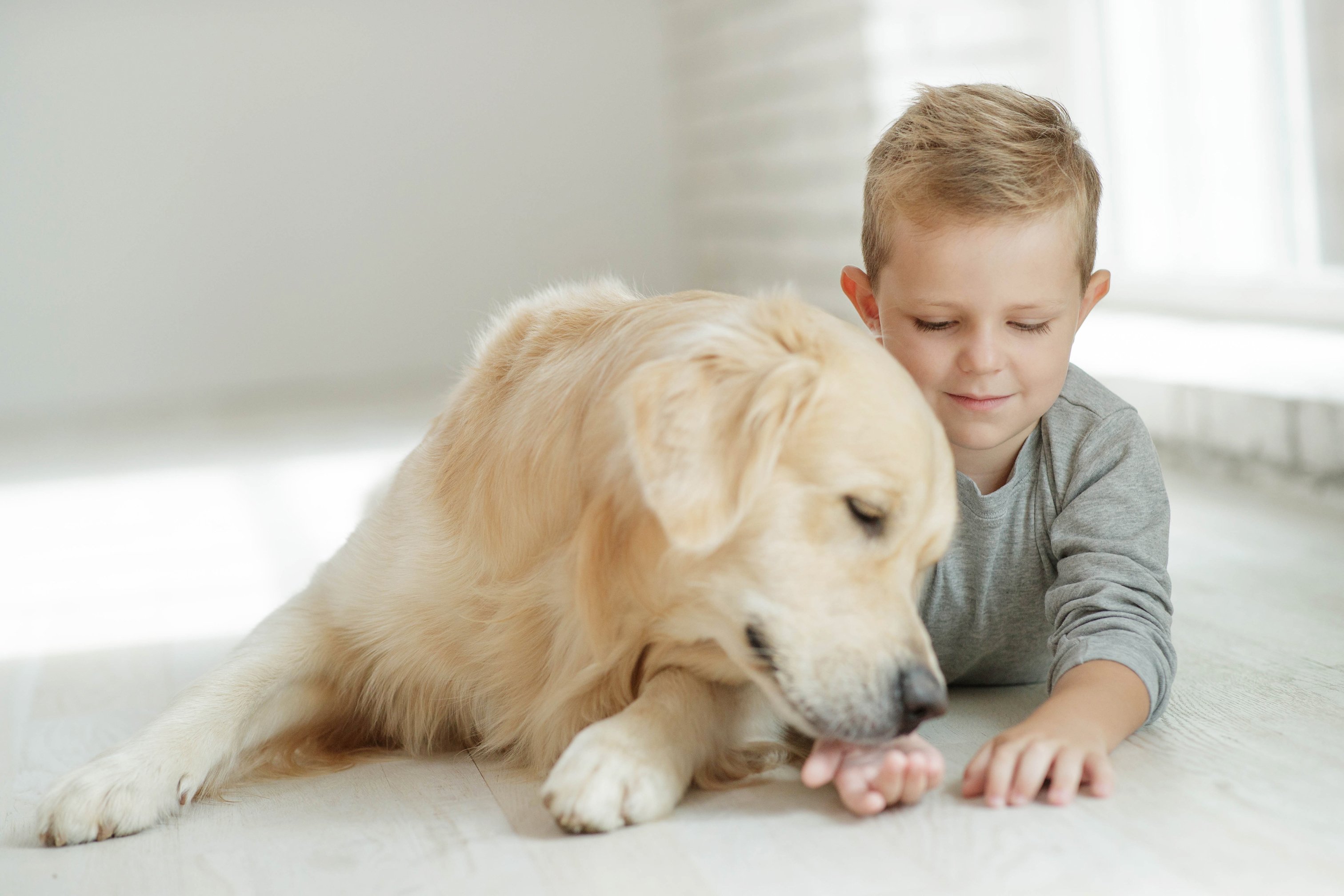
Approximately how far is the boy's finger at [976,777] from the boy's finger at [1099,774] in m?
0.09

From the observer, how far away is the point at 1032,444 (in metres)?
1.64

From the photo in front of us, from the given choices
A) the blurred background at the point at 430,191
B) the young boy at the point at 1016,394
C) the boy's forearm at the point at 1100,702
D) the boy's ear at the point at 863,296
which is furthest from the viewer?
the blurred background at the point at 430,191

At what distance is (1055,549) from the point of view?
155 centimetres

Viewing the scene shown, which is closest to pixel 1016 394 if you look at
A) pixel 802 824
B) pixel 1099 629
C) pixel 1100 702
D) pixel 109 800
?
pixel 1099 629

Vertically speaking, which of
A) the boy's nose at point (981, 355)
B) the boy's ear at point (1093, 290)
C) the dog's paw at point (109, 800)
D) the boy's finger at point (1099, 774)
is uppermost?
the boy's ear at point (1093, 290)

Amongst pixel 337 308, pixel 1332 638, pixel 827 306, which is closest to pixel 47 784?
pixel 1332 638

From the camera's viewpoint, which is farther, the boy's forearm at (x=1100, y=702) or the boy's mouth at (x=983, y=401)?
the boy's mouth at (x=983, y=401)

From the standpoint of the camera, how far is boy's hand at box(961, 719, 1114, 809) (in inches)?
47.2

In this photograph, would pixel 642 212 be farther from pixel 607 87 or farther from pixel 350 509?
pixel 350 509

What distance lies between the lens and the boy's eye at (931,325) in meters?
1.59

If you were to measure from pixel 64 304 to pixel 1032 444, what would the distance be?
509 centimetres

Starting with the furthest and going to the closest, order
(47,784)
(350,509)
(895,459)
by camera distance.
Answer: (350,509), (47,784), (895,459)

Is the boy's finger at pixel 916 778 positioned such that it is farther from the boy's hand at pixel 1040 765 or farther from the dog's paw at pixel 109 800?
the dog's paw at pixel 109 800

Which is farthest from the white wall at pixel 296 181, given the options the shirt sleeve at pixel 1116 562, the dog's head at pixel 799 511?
the dog's head at pixel 799 511
